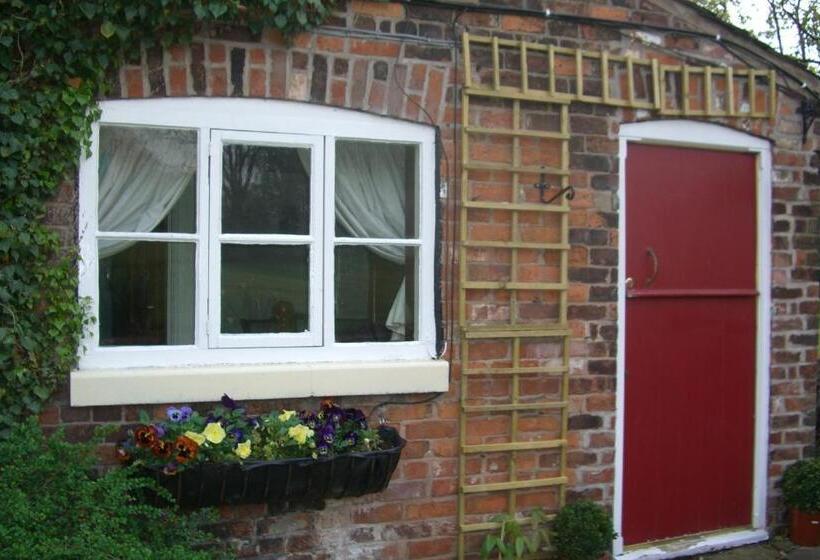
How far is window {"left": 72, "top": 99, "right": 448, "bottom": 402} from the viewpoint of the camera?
4.22 metres

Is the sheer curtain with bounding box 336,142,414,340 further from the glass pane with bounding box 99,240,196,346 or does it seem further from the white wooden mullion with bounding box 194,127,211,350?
the glass pane with bounding box 99,240,196,346

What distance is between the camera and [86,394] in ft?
13.1

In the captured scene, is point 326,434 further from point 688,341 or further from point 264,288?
point 688,341

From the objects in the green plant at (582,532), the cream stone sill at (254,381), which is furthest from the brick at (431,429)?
the green plant at (582,532)

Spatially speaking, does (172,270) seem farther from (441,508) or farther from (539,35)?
(539,35)

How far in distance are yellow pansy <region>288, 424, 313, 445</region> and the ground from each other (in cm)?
275

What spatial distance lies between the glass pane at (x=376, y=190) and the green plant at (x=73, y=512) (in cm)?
168

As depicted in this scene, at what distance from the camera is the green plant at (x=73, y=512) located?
3.25m

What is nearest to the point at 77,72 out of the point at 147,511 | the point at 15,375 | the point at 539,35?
the point at 15,375

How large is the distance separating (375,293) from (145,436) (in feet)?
4.69

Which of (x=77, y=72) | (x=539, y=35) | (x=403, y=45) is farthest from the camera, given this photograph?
(x=539, y=35)

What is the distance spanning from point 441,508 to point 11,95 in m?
2.93

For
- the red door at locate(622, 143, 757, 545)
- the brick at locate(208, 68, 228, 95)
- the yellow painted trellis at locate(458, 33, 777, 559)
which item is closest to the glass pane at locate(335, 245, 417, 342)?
the yellow painted trellis at locate(458, 33, 777, 559)

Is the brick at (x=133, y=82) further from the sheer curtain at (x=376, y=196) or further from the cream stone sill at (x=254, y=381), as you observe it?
the cream stone sill at (x=254, y=381)
